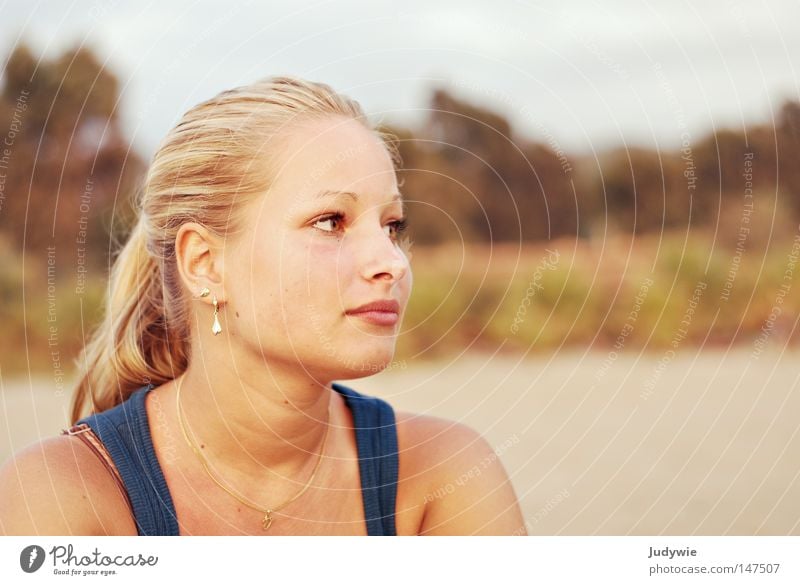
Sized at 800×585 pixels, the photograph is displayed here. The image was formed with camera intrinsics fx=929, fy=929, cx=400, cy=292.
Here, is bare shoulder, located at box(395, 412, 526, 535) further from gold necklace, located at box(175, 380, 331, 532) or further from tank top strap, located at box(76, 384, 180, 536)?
tank top strap, located at box(76, 384, 180, 536)

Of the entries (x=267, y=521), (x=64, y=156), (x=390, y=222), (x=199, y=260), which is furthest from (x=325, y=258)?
(x=64, y=156)

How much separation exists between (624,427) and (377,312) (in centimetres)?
351

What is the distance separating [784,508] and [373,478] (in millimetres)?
1978

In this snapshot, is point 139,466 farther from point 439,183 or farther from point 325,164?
point 439,183

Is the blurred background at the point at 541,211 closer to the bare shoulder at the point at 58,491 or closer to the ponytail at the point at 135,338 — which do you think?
the ponytail at the point at 135,338

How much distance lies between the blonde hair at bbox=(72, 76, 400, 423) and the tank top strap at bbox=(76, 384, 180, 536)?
24 centimetres

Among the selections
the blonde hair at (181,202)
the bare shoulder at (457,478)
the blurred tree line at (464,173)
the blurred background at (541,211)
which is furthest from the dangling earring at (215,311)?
the blurred tree line at (464,173)

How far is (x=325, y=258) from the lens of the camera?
1.89 meters

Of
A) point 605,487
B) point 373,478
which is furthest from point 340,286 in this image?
point 605,487
